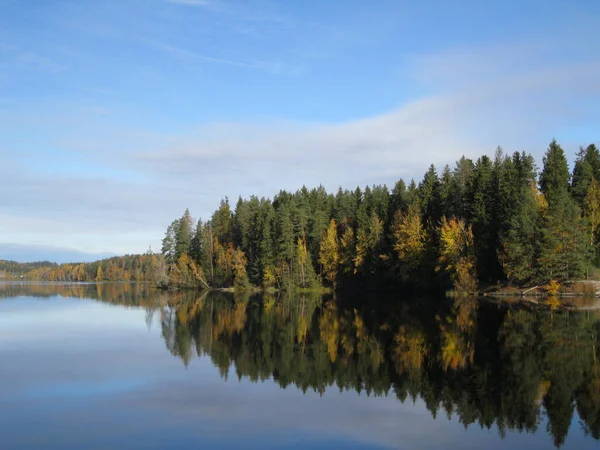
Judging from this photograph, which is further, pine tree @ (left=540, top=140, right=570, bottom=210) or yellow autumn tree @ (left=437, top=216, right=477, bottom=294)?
pine tree @ (left=540, top=140, right=570, bottom=210)

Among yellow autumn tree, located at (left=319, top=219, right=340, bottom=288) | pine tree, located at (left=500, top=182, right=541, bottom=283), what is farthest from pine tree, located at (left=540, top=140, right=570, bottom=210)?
yellow autumn tree, located at (left=319, top=219, right=340, bottom=288)

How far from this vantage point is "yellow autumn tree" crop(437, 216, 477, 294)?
7225cm

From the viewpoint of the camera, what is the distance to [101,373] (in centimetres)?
2206

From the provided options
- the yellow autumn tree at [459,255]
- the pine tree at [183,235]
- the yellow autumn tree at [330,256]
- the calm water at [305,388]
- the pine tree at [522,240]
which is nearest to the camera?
the calm water at [305,388]

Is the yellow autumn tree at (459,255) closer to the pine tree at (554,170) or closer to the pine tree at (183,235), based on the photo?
the pine tree at (554,170)

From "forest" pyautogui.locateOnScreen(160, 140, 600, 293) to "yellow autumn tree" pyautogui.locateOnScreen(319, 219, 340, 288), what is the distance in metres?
0.19

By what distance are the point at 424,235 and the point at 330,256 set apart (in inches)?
855

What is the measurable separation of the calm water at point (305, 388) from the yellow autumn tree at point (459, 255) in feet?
119

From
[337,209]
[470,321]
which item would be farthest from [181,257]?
[470,321]

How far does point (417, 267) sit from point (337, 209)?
33486 millimetres

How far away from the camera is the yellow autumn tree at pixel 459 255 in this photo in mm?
72250

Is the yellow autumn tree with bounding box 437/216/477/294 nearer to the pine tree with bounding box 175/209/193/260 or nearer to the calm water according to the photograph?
the calm water

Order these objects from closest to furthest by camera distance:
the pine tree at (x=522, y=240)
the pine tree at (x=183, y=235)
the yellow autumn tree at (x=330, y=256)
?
the pine tree at (x=522, y=240) < the yellow autumn tree at (x=330, y=256) < the pine tree at (x=183, y=235)

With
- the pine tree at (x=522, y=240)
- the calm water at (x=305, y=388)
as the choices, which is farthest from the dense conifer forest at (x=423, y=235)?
the calm water at (x=305, y=388)
